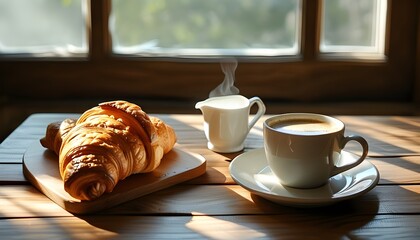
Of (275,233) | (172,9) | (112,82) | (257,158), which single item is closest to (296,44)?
(172,9)

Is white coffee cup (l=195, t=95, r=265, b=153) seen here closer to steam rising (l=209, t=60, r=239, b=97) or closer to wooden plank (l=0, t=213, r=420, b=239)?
steam rising (l=209, t=60, r=239, b=97)

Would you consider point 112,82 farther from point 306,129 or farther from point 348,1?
point 306,129

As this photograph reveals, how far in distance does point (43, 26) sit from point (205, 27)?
1.55 ft

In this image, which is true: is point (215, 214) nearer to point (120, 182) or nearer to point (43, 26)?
point (120, 182)

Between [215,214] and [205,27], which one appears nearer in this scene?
[215,214]

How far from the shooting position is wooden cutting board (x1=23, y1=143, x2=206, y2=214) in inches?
35.8

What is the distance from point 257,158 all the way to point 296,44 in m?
0.85

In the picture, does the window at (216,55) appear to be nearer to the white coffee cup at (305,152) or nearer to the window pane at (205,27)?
the window pane at (205,27)

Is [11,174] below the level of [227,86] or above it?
below

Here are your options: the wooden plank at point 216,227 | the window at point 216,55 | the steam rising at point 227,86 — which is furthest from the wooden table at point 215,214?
the window at point 216,55

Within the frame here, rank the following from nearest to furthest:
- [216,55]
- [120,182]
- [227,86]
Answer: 1. [120,182]
2. [227,86]
3. [216,55]

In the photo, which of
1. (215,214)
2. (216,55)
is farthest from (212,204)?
(216,55)

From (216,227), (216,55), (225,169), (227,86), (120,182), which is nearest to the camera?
(216,227)

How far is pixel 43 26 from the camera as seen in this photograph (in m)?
1.87
